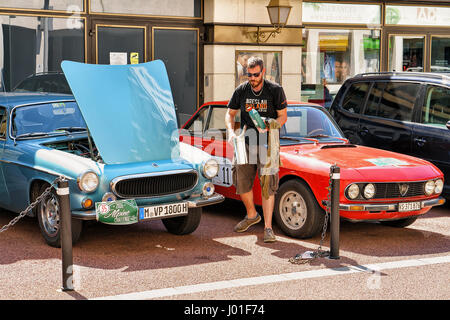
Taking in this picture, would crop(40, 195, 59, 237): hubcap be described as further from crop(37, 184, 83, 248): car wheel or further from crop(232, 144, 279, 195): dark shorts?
crop(232, 144, 279, 195): dark shorts

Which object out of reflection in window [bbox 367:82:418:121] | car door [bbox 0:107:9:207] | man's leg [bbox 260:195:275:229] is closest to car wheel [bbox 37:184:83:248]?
car door [bbox 0:107:9:207]

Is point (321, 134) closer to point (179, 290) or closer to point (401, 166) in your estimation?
point (401, 166)

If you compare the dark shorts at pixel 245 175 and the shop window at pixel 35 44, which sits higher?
the shop window at pixel 35 44

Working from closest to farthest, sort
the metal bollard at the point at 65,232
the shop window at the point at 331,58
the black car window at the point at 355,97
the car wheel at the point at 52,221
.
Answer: the metal bollard at the point at 65,232 → the car wheel at the point at 52,221 → the black car window at the point at 355,97 → the shop window at the point at 331,58

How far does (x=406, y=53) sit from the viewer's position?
61.0 feet

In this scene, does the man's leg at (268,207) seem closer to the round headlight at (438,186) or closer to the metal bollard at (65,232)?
the round headlight at (438,186)

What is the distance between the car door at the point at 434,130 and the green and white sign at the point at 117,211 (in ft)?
15.3

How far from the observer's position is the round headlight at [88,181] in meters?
7.03

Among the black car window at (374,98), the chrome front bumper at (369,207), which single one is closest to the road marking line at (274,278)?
the chrome front bumper at (369,207)

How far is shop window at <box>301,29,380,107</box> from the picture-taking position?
17203mm

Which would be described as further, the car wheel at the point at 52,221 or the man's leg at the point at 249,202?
the man's leg at the point at 249,202

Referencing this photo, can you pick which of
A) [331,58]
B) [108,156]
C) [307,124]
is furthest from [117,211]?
[331,58]
